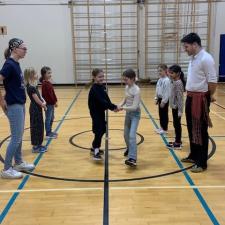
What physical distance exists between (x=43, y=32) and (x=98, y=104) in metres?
8.93

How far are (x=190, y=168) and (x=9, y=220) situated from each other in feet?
7.22

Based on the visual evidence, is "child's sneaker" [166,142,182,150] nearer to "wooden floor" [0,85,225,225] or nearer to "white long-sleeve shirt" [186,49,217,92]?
"wooden floor" [0,85,225,225]


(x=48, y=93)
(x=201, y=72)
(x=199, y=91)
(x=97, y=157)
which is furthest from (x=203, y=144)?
(x=48, y=93)

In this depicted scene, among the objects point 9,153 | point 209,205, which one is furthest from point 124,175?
point 9,153

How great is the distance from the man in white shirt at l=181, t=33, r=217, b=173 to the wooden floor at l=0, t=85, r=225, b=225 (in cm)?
37

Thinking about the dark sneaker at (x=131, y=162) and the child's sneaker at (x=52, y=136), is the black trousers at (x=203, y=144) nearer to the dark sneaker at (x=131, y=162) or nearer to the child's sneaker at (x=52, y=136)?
the dark sneaker at (x=131, y=162)

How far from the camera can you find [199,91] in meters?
3.63

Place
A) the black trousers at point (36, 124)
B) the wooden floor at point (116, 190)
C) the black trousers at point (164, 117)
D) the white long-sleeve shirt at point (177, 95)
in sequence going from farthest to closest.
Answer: the black trousers at point (164, 117)
the black trousers at point (36, 124)
the white long-sleeve shirt at point (177, 95)
the wooden floor at point (116, 190)

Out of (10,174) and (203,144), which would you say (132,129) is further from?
(10,174)

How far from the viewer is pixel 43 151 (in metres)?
4.66

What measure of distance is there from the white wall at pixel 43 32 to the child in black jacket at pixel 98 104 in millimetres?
8673

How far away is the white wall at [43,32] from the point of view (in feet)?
39.4

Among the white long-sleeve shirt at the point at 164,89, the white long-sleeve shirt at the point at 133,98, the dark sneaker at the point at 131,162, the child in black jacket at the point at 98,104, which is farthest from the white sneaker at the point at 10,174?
the white long-sleeve shirt at the point at 164,89

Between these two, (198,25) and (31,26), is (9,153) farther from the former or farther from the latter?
(198,25)
